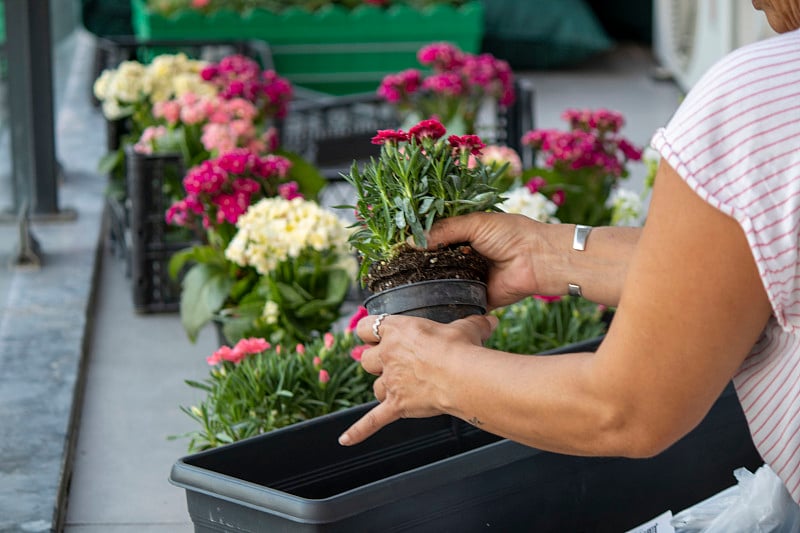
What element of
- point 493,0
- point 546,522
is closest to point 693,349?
point 546,522

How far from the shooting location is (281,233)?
9.26ft

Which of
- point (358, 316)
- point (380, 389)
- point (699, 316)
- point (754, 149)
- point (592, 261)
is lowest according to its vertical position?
point (358, 316)

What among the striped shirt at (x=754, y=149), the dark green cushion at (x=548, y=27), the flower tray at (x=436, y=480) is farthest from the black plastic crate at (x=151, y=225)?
the dark green cushion at (x=548, y=27)

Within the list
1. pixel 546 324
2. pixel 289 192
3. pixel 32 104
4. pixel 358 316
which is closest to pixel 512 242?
pixel 358 316

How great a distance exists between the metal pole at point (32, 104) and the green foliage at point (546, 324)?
2.53 metres

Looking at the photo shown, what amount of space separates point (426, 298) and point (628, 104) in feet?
21.4

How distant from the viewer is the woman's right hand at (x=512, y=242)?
1702 mm

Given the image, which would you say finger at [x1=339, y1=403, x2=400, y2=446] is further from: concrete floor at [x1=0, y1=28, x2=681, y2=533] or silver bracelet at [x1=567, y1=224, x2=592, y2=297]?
concrete floor at [x1=0, y1=28, x2=681, y2=533]

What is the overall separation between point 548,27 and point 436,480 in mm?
7948

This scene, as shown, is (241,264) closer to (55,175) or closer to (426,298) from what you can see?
(426,298)

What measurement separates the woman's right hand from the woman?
1.13 feet

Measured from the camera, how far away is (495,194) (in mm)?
1701

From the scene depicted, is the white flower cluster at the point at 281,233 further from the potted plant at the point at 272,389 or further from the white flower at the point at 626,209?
the white flower at the point at 626,209

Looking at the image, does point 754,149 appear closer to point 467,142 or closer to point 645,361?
point 645,361
